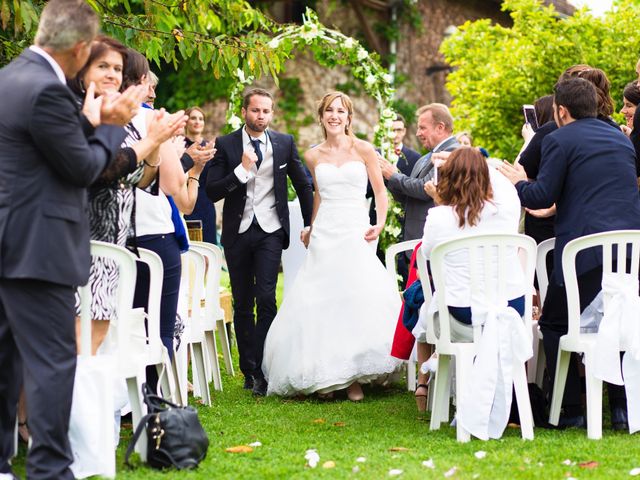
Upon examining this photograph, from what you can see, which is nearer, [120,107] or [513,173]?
[120,107]

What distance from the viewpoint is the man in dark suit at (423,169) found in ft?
25.5

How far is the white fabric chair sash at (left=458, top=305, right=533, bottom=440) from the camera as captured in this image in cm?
537

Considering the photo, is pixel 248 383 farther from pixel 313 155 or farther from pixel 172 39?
pixel 172 39

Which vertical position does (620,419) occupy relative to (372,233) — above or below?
below

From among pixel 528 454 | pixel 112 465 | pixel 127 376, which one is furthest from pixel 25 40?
pixel 528 454

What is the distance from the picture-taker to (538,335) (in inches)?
248

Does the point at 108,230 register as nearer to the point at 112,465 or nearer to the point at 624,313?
the point at 112,465

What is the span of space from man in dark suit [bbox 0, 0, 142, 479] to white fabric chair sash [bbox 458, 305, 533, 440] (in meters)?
2.17

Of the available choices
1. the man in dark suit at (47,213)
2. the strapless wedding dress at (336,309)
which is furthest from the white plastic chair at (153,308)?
the strapless wedding dress at (336,309)

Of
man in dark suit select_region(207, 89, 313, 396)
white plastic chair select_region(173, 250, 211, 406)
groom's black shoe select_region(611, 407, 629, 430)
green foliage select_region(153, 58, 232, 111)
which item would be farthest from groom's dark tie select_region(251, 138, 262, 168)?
green foliage select_region(153, 58, 232, 111)

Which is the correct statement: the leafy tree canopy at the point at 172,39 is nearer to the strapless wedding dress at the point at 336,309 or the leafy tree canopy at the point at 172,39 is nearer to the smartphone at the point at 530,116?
the strapless wedding dress at the point at 336,309

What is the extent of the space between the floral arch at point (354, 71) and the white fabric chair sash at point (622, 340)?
161 inches

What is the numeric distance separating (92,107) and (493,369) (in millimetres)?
2479

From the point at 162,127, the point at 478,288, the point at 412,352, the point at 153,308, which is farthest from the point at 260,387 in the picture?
the point at 162,127
